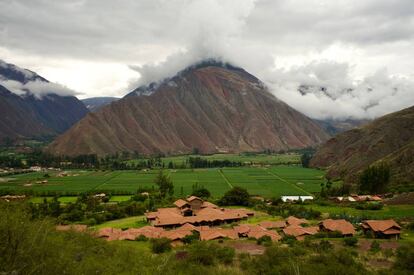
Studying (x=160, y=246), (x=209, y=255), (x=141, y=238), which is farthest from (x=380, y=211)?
(x=209, y=255)

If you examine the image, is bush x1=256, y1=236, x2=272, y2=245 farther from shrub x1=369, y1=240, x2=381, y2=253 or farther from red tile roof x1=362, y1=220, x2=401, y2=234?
red tile roof x1=362, y1=220, x2=401, y2=234

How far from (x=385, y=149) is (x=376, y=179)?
39428mm

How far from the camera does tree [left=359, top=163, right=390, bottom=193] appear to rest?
76.2 m

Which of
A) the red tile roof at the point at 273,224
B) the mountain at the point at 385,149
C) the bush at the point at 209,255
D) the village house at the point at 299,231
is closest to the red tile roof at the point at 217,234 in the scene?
the village house at the point at 299,231

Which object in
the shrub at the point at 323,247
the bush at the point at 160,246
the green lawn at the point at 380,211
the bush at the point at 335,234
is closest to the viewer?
the shrub at the point at 323,247

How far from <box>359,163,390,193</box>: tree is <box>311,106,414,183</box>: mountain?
7023mm

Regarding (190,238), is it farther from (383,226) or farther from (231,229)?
(383,226)

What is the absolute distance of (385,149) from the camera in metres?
112

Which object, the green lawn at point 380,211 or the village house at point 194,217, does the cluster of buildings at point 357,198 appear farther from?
the village house at point 194,217

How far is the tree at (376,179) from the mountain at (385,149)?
23.0 ft

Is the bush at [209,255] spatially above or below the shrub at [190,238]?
above

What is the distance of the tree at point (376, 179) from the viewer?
76188 mm

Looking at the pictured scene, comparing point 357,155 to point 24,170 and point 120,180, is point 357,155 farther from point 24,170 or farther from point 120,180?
point 24,170

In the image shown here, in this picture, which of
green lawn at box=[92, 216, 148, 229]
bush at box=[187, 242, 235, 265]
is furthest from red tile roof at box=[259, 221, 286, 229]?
bush at box=[187, 242, 235, 265]
